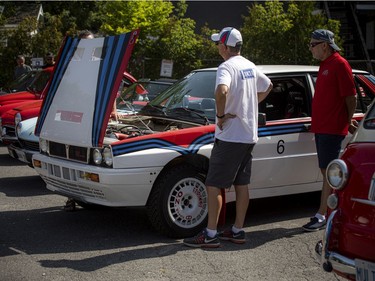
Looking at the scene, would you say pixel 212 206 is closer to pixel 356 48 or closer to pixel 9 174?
pixel 9 174

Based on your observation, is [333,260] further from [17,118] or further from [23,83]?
[23,83]

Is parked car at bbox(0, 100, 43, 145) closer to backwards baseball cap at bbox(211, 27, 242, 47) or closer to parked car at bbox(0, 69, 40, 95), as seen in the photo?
parked car at bbox(0, 69, 40, 95)

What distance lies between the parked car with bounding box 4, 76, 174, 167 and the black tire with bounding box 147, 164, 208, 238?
82.8 inches

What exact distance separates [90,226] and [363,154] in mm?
3420

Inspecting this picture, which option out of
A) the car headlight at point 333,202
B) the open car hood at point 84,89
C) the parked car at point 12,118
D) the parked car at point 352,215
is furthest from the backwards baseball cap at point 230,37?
the parked car at point 12,118

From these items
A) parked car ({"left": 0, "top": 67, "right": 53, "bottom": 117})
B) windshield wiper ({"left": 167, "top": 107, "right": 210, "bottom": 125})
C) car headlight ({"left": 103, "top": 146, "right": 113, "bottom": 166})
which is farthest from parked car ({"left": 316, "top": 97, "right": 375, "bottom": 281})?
parked car ({"left": 0, "top": 67, "right": 53, "bottom": 117})

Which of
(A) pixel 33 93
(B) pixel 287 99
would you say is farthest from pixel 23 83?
(B) pixel 287 99

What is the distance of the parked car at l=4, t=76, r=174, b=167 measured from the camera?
8.21 m

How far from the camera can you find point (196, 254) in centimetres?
534

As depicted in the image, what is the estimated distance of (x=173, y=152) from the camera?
18.5 ft

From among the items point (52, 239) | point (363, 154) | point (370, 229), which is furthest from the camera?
point (52, 239)

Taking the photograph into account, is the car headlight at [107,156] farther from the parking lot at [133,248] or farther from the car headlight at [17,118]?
the car headlight at [17,118]

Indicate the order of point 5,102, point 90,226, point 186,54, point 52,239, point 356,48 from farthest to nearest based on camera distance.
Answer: point 356,48, point 186,54, point 5,102, point 90,226, point 52,239

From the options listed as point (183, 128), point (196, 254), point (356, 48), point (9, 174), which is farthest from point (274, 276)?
point (356, 48)
